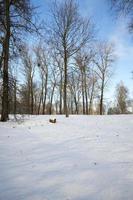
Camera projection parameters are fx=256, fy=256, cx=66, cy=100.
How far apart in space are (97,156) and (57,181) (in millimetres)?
2042

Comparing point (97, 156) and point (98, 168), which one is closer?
point (98, 168)

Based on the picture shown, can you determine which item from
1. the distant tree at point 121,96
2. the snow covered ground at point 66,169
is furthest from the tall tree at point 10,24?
the distant tree at point 121,96

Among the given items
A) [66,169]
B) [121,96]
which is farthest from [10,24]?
[121,96]

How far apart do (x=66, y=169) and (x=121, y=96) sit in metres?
63.3

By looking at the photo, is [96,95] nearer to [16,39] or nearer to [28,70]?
[28,70]

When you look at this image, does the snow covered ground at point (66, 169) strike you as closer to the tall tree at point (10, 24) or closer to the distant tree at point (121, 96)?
the tall tree at point (10, 24)

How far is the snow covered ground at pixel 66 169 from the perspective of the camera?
180 inches

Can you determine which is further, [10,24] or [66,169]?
[10,24]

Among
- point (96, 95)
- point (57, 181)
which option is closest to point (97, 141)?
point (57, 181)

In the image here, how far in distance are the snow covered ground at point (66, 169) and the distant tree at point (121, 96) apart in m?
57.2

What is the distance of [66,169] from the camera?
5.81 metres

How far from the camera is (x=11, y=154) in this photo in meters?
7.12

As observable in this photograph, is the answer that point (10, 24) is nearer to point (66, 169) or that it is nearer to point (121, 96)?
point (66, 169)

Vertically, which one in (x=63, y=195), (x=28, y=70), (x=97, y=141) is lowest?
(x=63, y=195)
